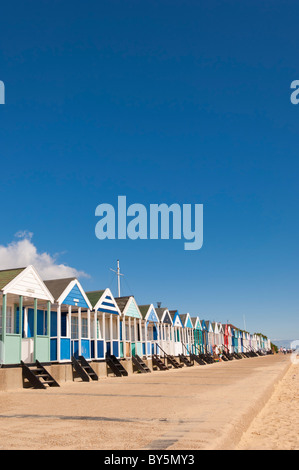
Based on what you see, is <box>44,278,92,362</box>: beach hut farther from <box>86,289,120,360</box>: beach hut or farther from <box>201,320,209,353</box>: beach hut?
<box>201,320,209,353</box>: beach hut

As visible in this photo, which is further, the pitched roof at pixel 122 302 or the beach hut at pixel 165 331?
the beach hut at pixel 165 331

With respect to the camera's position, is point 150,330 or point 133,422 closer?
point 133,422

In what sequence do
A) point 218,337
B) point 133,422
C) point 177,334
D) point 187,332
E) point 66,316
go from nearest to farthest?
1. point 133,422
2. point 66,316
3. point 177,334
4. point 187,332
5. point 218,337

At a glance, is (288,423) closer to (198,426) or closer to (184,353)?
(198,426)

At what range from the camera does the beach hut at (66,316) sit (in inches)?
787

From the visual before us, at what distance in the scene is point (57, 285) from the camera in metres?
21.3

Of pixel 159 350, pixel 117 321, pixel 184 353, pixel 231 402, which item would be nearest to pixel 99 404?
pixel 231 402

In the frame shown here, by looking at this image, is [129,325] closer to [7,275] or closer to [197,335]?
[7,275]

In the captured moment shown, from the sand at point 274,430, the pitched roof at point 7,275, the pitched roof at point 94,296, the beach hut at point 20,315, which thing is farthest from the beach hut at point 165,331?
the sand at point 274,430

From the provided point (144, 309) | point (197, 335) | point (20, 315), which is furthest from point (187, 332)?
point (20, 315)

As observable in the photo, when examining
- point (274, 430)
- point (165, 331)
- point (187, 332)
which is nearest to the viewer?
point (274, 430)

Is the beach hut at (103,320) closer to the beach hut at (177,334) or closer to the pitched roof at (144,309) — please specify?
the pitched roof at (144,309)

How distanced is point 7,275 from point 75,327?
8.99 metres
